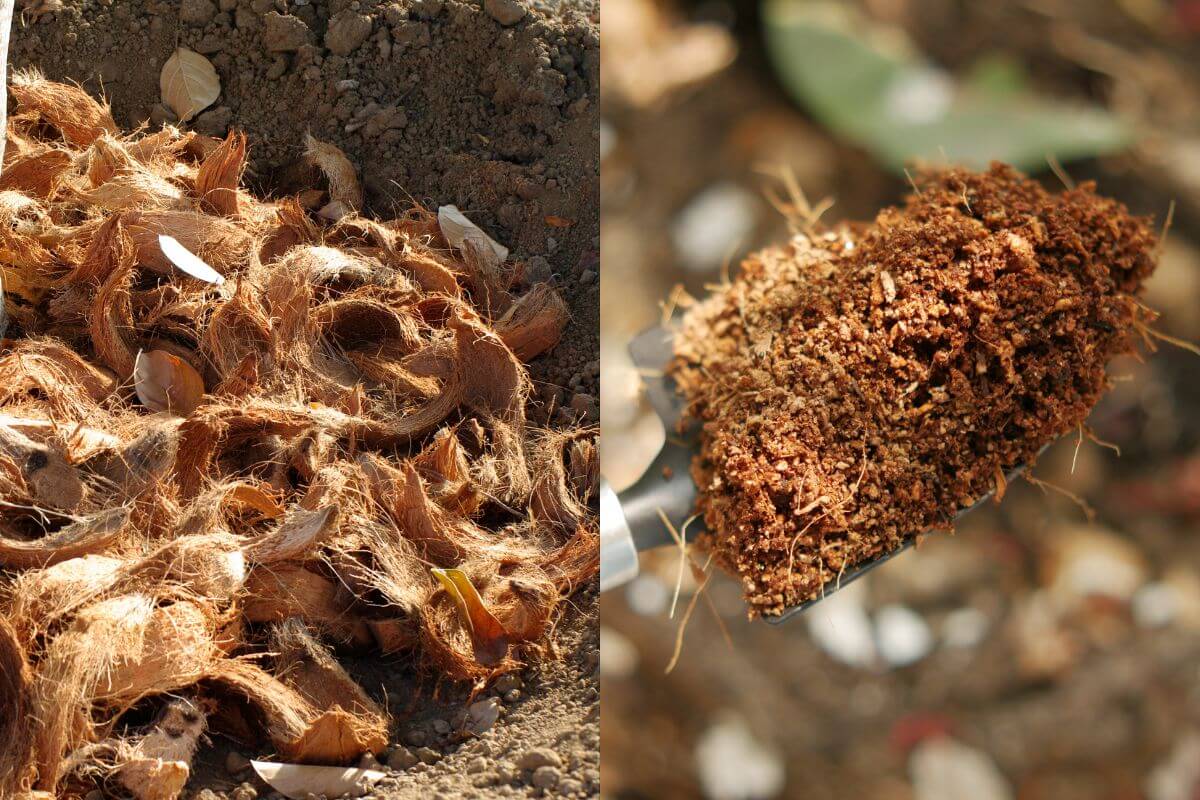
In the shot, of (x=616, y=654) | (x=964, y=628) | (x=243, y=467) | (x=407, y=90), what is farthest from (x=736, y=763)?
(x=407, y=90)

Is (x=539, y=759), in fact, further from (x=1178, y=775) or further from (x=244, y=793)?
(x=1178, y=775)

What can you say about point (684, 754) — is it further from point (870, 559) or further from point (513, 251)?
point (513, 251)

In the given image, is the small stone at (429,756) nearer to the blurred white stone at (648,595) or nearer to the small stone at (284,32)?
the blurred white stone at (648,595)

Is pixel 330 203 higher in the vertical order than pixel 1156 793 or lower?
higher

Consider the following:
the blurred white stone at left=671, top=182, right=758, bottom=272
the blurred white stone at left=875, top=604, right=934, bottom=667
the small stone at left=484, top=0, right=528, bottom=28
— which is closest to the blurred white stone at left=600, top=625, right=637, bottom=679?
the blurred white stone at left=875, top=604, right=934, bottom=667

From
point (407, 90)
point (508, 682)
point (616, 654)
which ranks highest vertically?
point (407, 90)

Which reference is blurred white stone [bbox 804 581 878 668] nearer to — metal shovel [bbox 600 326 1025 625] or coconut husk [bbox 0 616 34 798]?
metal shovel [bbox 600 326 1025 625]

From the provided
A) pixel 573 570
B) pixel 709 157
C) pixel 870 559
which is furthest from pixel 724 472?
pixel 709 157
